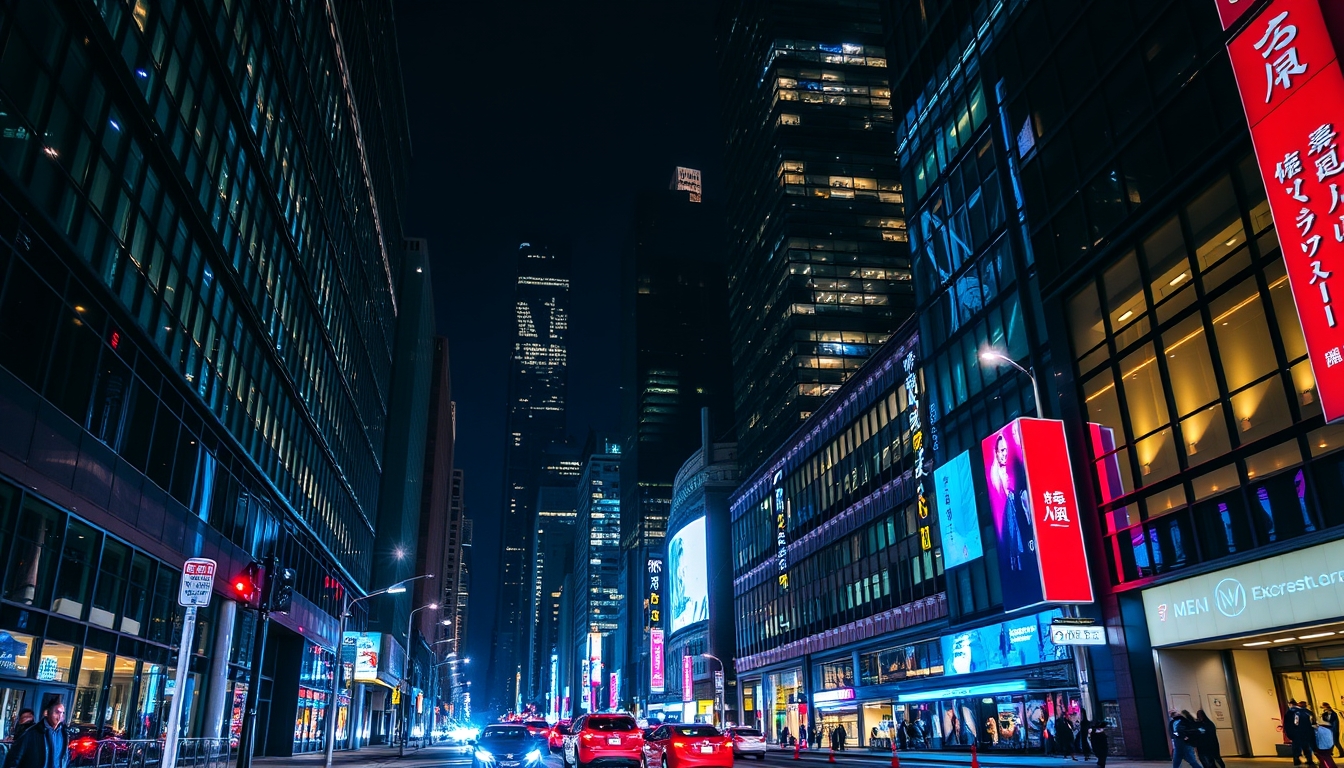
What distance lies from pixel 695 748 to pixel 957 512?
76.6ft

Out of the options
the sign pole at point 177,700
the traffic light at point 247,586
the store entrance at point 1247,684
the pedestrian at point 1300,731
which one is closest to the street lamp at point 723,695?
the store entrance at point 1247,684

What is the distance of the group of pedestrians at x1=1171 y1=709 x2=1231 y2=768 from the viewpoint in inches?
786

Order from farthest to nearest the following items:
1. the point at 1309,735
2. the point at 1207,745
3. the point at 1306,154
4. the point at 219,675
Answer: the point at 219,675 → the point at 1306,154 → the point at 1309,735 → the point at 1207,745

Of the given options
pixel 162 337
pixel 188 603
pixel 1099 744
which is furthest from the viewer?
pixel 162 337

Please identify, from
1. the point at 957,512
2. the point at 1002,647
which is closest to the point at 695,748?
the point at 1002,647

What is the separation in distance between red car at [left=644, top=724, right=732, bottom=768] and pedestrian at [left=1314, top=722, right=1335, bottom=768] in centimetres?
1425

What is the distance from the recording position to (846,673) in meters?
61.1

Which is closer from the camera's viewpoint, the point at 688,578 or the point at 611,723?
the point at 611,723

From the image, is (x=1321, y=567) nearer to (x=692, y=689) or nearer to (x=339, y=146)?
(x=339, y=146)

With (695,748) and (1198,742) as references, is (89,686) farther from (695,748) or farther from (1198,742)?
(1198,742)

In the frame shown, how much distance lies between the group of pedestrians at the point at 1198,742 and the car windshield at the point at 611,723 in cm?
1450

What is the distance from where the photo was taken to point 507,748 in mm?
27250

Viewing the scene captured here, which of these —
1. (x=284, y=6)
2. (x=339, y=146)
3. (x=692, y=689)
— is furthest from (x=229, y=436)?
(x=692, y=689)

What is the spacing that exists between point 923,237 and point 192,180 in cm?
3541
